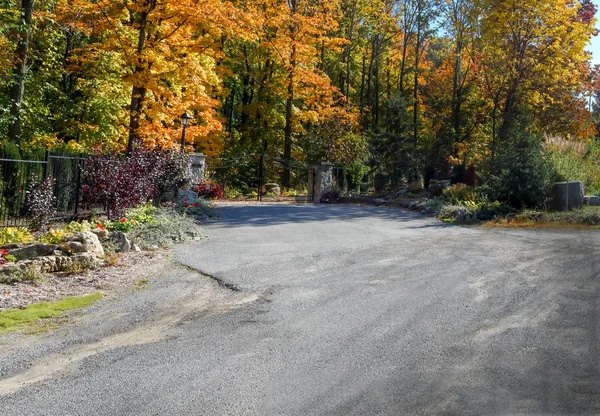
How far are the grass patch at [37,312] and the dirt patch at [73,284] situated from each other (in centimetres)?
21

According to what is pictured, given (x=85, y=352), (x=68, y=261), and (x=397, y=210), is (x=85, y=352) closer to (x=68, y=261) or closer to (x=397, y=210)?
(x=68, y=261)

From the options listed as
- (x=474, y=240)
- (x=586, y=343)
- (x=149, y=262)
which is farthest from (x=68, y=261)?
(x=474, y=240)

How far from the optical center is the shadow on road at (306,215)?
50.2ft

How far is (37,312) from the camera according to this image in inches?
259

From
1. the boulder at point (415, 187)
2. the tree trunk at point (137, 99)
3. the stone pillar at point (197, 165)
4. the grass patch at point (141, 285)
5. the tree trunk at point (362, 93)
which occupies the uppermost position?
the tree trunk at point (362, 93)

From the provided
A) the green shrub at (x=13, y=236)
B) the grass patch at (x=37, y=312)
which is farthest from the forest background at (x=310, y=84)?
the grass patch at (x=37, y=312)

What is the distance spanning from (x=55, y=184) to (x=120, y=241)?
2950mm

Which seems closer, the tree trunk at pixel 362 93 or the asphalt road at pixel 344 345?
the asphalt road at pixel 344 345

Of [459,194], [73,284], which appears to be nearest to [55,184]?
[73,284]

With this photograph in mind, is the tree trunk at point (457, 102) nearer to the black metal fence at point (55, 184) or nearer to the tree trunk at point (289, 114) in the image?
the tree trunk at point (289, 114)

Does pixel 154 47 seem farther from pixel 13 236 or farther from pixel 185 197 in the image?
pixel 13 236

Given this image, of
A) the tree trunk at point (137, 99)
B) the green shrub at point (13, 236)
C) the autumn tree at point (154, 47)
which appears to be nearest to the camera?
the green shrub at point (13, 236)

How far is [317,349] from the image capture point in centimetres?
520

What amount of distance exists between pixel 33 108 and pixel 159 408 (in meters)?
20.5
